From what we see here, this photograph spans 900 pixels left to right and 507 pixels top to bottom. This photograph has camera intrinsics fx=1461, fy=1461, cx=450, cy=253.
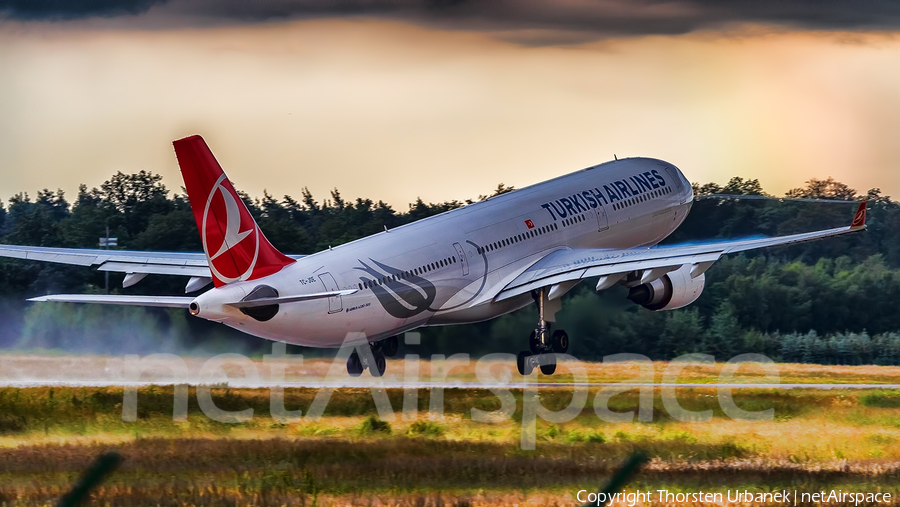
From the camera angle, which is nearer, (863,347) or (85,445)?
(85,445)

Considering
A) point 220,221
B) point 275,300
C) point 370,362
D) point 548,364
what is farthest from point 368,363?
point 220,221

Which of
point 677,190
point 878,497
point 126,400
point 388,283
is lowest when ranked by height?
point 878,497

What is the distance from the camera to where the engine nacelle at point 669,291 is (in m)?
40.6

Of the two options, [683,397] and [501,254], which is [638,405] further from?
[501,254]

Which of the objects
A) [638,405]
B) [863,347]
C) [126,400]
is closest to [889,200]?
[863,347]

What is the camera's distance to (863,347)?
175 feet

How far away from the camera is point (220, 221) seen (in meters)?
31.4

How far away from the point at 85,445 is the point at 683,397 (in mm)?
13990

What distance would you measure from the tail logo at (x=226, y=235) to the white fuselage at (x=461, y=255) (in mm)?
399

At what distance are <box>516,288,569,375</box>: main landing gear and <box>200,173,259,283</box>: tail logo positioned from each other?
1017 centimetres

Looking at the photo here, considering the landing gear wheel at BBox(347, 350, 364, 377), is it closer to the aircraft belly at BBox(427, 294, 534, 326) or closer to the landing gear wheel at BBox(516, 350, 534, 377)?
the aircraft belly at BBox(427, 294, 534, 326)

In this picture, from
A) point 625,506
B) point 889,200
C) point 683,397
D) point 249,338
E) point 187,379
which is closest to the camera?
point 625,506


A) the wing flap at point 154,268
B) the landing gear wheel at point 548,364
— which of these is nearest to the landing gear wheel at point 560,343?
the landing gear wheel at point 548,364

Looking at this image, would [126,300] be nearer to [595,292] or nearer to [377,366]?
[377,366]
